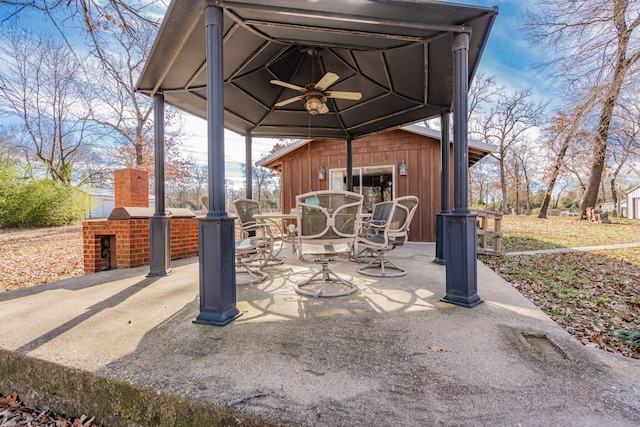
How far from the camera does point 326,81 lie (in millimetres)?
3756

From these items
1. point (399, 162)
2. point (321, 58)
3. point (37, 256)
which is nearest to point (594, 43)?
point (399, 162)

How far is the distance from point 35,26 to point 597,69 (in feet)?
42.0

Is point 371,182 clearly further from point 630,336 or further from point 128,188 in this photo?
point 630,336

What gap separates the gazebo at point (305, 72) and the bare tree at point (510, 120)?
16960 millimetres

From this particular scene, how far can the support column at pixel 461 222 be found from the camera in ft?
8.27

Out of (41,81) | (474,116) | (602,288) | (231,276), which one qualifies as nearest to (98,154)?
(41,81)

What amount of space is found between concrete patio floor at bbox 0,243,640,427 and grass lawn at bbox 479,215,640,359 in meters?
0.52

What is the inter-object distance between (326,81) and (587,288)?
14.3 feet

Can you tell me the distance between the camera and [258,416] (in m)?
1.17

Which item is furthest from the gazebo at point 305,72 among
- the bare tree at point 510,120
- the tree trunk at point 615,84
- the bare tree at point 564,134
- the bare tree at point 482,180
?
the bare tree at point 482,180

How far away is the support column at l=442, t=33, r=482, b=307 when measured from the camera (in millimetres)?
2521

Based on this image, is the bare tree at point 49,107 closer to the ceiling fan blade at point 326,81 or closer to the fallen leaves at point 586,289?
the ceiling fan blade at point 326,81

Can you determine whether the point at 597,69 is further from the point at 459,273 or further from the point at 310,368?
the point at 310,368

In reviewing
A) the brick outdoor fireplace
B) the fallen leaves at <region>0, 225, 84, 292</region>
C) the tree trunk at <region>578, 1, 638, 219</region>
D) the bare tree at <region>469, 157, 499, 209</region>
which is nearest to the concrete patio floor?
the brick outdoor fireplace
